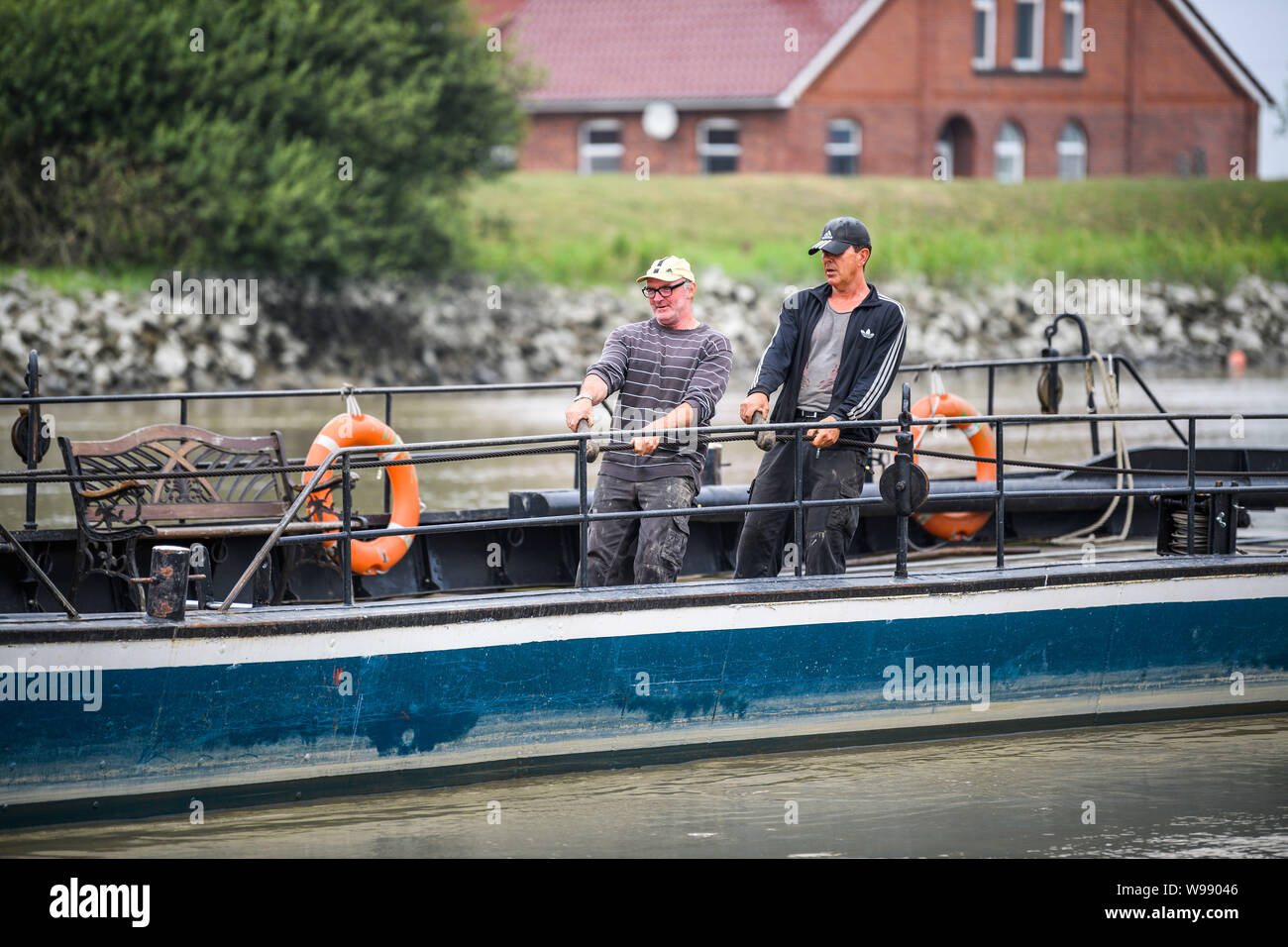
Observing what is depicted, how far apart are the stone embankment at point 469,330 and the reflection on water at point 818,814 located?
66.4 feet

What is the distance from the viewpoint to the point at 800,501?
816 centimetres

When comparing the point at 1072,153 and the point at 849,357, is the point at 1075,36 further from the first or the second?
the point at 849,357

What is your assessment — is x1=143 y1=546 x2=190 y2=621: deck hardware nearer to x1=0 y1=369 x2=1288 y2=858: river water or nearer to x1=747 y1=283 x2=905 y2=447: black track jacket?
x1=0 y1=369 x2=1288 y2=858: river water

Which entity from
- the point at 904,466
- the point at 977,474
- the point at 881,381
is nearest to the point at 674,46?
the point at 977,474

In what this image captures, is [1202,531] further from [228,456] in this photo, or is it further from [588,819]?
[228,456]

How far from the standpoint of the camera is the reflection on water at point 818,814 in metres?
7.38

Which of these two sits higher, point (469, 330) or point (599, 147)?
A: point (599, 147)

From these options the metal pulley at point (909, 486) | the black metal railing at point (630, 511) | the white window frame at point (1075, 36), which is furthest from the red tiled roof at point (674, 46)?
the metal pulley at point (909, 486)

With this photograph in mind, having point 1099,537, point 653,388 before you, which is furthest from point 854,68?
point 653,388

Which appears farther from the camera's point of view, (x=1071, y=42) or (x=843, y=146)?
(x=1071, y=42)

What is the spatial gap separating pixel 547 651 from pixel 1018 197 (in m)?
37.5

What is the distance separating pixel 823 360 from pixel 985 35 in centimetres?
4021

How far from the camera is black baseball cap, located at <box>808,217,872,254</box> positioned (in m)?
8.41

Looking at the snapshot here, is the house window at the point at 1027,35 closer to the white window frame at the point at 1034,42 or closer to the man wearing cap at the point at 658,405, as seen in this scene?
the white window frame at the point at 1034,42
